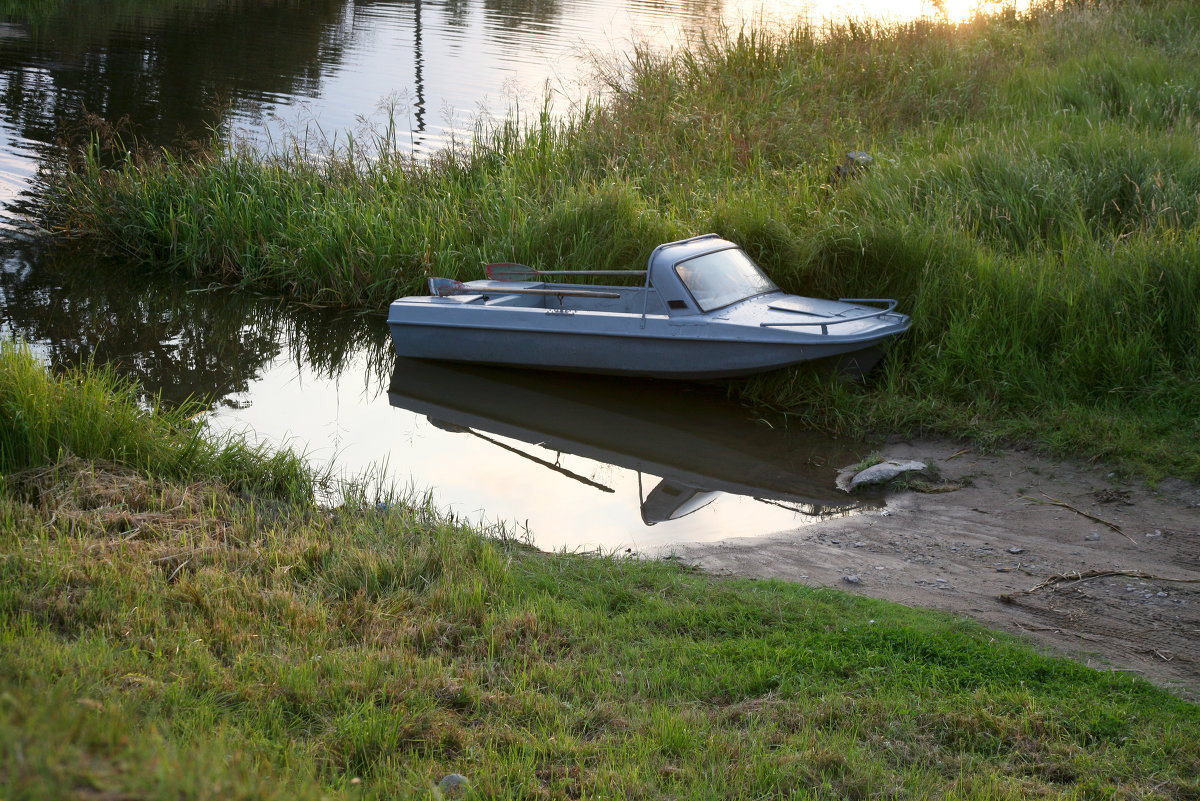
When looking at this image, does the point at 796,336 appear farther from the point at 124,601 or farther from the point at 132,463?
the point at 124,601

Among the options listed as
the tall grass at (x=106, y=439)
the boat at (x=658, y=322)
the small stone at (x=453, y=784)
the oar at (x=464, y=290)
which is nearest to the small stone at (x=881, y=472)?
the boat at (x=658, y=322)

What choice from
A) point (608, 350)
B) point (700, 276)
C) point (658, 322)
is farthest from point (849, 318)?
point (608, 350)

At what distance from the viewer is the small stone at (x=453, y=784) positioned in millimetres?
2660

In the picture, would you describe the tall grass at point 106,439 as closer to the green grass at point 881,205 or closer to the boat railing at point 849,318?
the boat railing at point 849,318

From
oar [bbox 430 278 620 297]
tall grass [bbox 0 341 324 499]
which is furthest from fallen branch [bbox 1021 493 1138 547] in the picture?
tall grass [bbox 0 341 324 499]

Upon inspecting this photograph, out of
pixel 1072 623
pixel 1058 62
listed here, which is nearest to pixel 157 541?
pixel 1072 623

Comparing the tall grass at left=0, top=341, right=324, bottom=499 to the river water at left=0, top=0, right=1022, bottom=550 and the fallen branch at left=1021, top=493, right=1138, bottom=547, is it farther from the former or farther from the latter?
the fallen branch at left=1021, top=493, right=1138, bottom=547

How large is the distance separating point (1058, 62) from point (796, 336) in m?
9.34

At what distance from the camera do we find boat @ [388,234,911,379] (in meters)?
7.35

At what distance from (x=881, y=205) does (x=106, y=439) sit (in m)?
6.79

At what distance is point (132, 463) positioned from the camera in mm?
5238

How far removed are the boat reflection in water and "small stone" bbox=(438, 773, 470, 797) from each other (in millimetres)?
3311

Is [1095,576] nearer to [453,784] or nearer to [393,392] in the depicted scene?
[453,784]

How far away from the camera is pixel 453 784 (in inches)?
106
